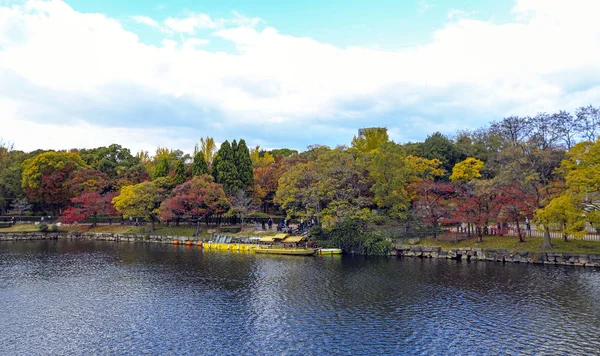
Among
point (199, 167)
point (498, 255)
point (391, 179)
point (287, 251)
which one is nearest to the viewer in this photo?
point (498, 255)

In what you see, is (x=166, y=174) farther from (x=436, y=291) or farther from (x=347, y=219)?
(x=436, y=291)

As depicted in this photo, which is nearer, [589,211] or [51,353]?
[51,353]

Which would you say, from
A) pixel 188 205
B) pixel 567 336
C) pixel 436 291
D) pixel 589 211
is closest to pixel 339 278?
pixel 436 291

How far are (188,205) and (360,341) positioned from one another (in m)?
49.3

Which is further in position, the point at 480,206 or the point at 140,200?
the point at 140,200

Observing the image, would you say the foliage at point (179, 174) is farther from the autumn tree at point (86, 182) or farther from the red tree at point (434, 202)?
the red tree at point (434, 202)

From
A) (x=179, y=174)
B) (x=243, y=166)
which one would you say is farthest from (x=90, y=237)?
(x=243, y=166)

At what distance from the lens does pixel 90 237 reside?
7119 centimetres

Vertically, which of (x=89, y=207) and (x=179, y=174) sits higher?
(x=179, y=174)

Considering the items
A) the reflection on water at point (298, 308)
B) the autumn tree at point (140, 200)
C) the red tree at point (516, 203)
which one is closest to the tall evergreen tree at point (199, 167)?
the autumn tree at point (140, 200)

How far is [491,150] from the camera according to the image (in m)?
70.2

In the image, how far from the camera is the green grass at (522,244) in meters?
40.8

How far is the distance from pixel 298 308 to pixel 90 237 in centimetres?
5798

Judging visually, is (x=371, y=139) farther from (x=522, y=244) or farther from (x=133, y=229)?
(x=133, y=229)
